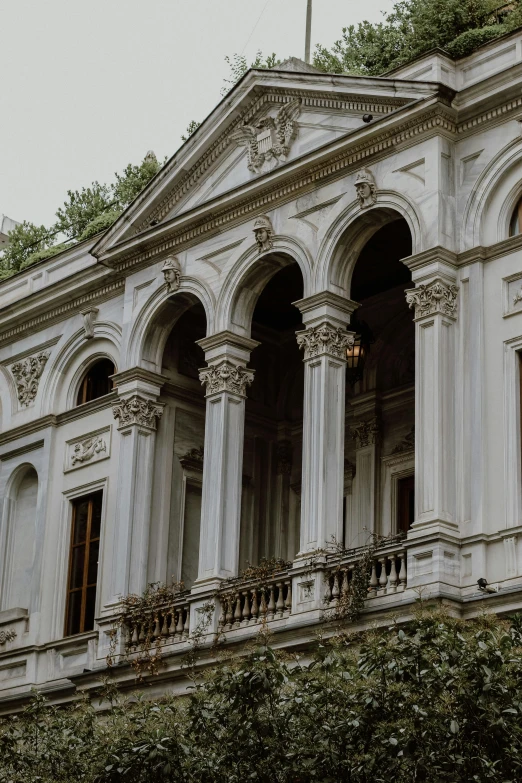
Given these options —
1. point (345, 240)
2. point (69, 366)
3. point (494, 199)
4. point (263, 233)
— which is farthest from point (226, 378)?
point (494, 199)

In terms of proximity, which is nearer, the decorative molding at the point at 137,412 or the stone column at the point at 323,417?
the stone column at the point at 323,417

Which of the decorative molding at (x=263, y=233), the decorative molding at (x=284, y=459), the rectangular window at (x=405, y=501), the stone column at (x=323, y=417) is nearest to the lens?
the stone column at (x=323, y=417)

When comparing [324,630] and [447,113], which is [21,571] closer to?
[324,630]

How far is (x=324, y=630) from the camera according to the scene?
26422mm

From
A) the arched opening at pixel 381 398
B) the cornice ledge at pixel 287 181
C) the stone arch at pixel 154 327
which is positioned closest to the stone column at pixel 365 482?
the arched opening at pixel 381 398

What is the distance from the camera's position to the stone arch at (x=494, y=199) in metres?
27.2

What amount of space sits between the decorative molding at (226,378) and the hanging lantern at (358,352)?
183 centimetres

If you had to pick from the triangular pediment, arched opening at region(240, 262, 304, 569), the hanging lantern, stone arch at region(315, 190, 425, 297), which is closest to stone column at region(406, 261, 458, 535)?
stone arch at region(315, 190, 425, 297)

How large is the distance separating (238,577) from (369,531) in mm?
3286

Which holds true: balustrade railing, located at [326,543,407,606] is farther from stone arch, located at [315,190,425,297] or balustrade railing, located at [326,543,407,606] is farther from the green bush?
stone arch, located at [315,190,425,297]

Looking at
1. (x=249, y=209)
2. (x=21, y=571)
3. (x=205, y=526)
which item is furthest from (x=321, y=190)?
(x=21, y=571)

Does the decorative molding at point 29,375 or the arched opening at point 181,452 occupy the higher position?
the decorative molding at point 29,375

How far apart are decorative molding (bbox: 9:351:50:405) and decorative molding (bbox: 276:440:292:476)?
5.43 m

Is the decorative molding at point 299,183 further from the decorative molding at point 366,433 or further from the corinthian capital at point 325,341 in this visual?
the decorative molding at point 366,433
